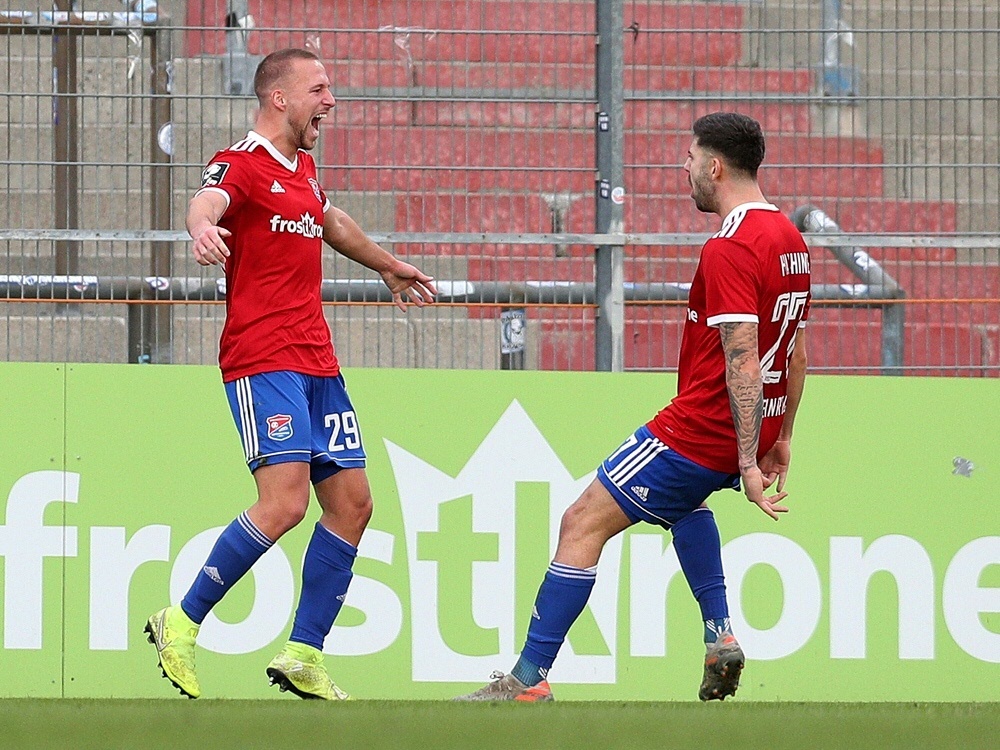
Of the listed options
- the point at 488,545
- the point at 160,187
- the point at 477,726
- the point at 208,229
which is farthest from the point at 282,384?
the point at 160,187

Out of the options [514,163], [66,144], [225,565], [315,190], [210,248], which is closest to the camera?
[210,248]

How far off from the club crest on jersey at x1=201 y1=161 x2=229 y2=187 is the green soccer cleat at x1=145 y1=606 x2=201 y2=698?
127 centimetres

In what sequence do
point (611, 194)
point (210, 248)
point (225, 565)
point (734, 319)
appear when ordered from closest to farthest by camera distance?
point (210, 248)
point (734, 319)
point (225, 565)
point (611, 194)

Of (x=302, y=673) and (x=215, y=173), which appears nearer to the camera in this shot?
(x=215, y=173)

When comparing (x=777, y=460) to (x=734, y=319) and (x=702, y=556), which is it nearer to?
(x=702, y=556)

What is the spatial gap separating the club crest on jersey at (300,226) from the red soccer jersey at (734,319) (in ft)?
3.90

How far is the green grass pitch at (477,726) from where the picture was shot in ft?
11.8

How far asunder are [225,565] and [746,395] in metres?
1.63

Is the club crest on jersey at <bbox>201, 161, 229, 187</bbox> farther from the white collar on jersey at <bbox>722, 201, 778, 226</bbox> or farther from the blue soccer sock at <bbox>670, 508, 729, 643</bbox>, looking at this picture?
the blue soccer sock at <bbox>670, 508, 729, 643</bbox>

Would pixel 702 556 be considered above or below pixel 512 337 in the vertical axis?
below

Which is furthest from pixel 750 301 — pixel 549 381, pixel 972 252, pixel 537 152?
pixel 972 252

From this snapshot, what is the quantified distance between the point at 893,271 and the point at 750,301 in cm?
280

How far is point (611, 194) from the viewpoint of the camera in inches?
262

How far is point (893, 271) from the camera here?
7195 mm
